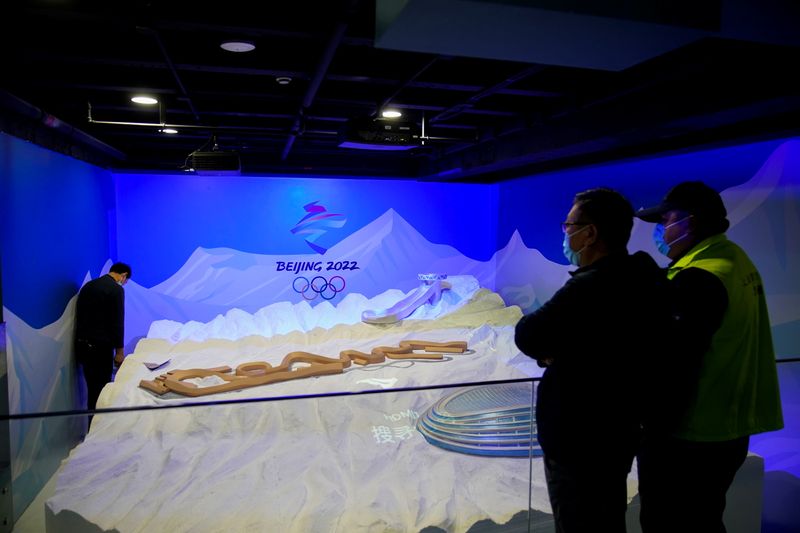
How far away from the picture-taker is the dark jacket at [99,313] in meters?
5.07

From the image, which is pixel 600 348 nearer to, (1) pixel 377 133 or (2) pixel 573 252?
(2) pixel 573 252

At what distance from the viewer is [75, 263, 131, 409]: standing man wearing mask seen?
5.08 metres

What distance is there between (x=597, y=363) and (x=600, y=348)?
0.13ft

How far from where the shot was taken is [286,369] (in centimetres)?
547

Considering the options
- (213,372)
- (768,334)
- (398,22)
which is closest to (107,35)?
(398,22)

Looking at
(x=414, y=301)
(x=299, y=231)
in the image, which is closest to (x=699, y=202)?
(x=414, y=301)

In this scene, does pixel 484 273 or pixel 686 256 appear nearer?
pixel 686 256

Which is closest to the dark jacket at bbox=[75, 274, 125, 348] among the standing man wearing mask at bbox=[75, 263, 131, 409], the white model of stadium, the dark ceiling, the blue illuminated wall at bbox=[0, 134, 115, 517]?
the standing man wearing mask at bbox=[75, 263, 131, 409]

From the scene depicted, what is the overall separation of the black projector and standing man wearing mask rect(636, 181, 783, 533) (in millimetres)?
5113

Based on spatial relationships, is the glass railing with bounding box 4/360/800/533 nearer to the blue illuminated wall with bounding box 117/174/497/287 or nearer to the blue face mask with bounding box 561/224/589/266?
the blue face mask with bounding box 561/224/589/266

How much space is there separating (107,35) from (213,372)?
9.75 feet

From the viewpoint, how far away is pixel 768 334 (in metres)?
1.82

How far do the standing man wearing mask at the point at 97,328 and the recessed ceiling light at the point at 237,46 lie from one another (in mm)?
2686

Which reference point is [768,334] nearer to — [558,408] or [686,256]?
[686,256]
